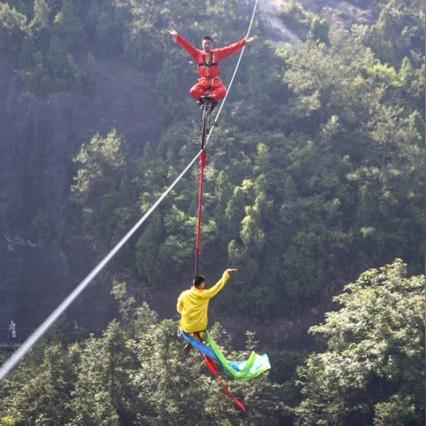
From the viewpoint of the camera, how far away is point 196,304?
8891mm

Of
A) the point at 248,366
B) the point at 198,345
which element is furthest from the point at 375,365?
the point at 198,345

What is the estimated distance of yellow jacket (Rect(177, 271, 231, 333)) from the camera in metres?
8.79

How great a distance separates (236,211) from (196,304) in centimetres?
1528

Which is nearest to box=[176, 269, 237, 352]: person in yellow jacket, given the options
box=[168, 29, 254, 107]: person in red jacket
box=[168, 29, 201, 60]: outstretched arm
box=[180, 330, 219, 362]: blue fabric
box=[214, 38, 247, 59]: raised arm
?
box=[180, 330, 219, 362]: blue fabric

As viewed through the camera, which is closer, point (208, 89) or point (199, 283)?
point (199, 283)

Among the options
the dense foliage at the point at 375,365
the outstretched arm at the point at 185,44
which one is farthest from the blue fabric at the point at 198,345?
the dense foliage at the point at 375,365

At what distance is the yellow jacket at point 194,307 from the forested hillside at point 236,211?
6462mm

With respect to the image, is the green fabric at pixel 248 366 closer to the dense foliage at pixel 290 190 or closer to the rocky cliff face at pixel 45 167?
the dense foliage at pixel 290 190

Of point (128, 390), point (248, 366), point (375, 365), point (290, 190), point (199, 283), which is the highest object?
point (290, 190)

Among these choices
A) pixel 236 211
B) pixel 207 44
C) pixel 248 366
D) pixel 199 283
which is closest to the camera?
pixel 199 283

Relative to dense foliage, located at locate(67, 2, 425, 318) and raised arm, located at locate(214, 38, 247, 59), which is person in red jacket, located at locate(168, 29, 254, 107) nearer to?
raised arm, located at locate(214, 38, 247, 59)

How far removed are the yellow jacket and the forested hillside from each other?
254 inches

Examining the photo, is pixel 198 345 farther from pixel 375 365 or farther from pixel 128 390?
pixel 128 390

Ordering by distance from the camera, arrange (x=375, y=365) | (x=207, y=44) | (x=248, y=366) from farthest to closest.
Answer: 1. (x=375, y=365)
2. (x=207, y=44)
3. (x=248, y=366)
